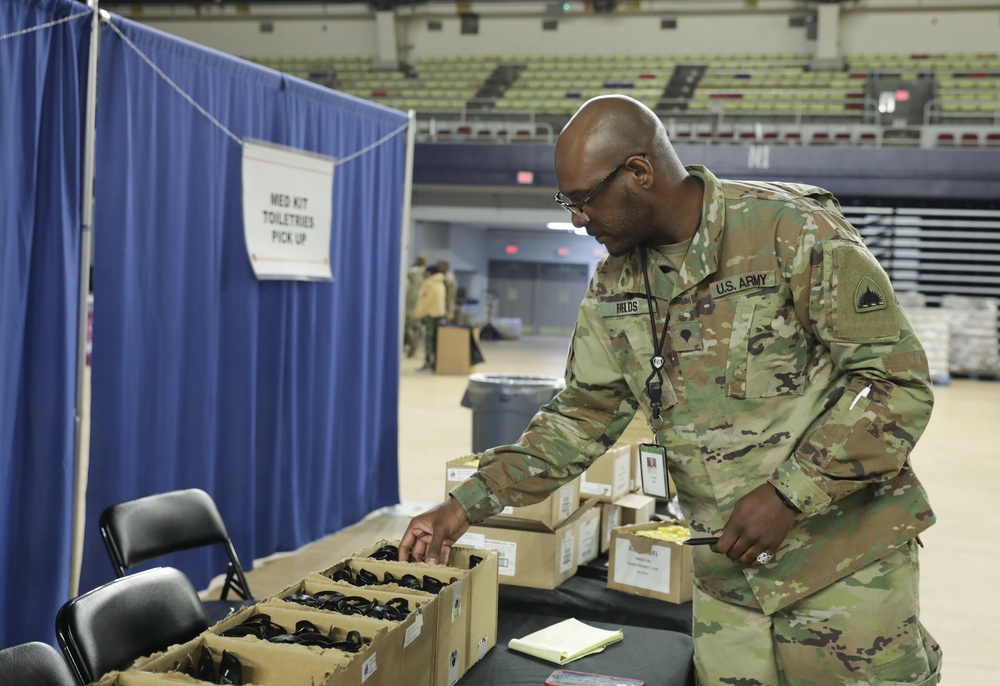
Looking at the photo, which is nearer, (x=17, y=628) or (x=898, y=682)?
(x=898, y=682)

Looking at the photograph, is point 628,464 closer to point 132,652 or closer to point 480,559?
point 480,559

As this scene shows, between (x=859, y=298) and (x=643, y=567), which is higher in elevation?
(x=859, y=298)

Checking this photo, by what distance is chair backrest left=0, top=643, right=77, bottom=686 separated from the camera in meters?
1.72

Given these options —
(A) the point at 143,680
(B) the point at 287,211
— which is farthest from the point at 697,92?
(A) the point at 143,680

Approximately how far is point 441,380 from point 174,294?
8.58 m

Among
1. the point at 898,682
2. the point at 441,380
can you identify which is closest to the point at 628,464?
the point at 898,682

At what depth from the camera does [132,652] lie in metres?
2.17

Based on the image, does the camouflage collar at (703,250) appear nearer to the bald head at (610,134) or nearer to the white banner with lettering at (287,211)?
the bald head at (610,134)

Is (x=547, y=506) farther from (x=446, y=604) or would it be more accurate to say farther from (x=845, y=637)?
(x=845, y=637)

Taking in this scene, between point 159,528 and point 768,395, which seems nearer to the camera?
point 768,395

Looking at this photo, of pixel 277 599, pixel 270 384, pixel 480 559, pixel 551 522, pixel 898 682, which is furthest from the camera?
pixel 270 384

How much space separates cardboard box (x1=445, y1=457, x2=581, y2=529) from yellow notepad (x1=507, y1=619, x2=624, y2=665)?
436 millimetres

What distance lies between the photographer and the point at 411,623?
1.61 metres

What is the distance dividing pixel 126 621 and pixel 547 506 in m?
1.10
